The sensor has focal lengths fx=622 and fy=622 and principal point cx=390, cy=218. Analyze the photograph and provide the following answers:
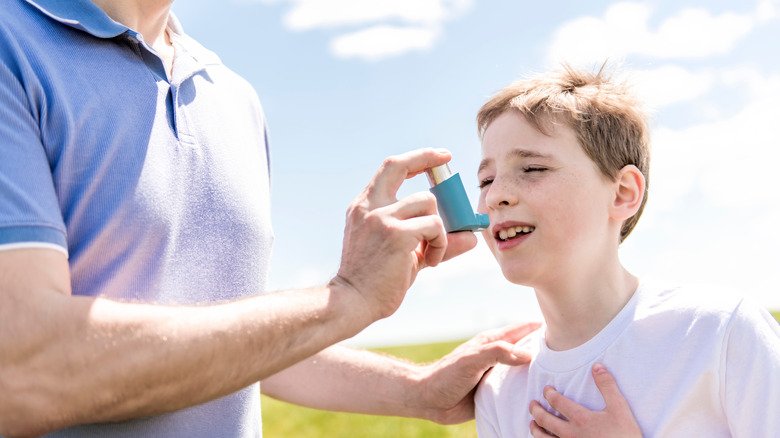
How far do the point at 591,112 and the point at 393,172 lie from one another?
133cm

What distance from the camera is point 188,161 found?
2117 mm

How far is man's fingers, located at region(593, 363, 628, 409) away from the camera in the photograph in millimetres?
2273

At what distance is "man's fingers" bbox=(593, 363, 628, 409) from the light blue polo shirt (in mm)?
1293

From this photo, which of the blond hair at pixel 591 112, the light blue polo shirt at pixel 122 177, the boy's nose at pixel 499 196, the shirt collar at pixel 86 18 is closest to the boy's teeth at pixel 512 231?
the boy's nose at pixel 499 196

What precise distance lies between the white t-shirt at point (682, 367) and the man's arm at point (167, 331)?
1.08m

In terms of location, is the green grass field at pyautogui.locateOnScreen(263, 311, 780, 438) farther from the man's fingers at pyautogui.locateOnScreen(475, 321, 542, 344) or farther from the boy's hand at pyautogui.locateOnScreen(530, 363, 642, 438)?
the boy's hand at pyautogui.locateOnScreen(530, 363, 642, 438)

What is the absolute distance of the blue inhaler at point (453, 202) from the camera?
1996mm

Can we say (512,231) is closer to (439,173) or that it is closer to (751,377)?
A: (439,173)

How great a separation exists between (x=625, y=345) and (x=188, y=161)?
1.77 meters

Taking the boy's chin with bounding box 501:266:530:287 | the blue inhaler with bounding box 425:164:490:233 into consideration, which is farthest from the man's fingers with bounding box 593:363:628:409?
the blue inhaler with bounding box 425:164:490:233

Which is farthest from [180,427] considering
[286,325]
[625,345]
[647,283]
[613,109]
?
[613,109]

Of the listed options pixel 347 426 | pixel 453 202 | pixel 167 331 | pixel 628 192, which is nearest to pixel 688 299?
pixel 628 192

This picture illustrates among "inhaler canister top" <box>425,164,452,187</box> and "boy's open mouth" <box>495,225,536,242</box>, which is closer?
"inhaler canister top" <box>425,164,452,187</box>

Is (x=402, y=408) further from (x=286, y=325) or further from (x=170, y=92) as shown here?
(x=170, y=92)
